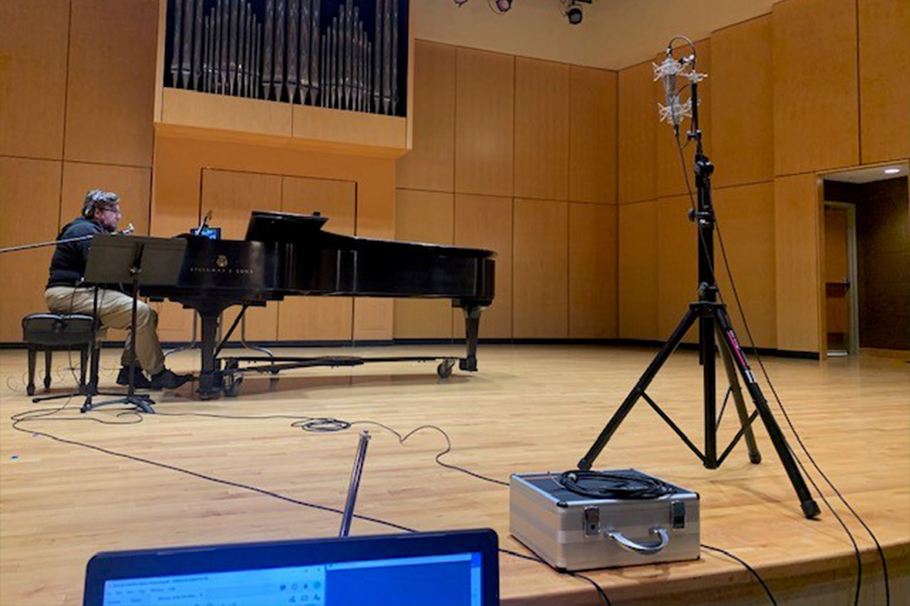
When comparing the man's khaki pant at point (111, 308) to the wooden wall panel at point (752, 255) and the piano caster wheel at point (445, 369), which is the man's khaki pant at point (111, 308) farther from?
the wooden wall panel at point (752, 255)

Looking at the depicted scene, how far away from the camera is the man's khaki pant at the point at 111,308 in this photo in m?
3.55

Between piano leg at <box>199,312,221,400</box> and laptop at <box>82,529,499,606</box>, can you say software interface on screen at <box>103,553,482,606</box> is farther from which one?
piano leg at <box>199,312,221,400</box>

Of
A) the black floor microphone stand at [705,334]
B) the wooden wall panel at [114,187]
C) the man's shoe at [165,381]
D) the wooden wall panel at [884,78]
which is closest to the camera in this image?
the black floor microphone stand at [705,334]

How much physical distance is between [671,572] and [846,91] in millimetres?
6877

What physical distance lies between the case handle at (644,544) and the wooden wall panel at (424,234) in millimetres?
6616

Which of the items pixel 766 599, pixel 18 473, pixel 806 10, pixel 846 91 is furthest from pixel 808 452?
pixel 806 10

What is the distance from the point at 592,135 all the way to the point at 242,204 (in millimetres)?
4989

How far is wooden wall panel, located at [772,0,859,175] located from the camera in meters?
6.41

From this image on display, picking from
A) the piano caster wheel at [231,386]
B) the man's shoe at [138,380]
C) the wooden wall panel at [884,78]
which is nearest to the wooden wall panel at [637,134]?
the wooden wall panel at [884,78]

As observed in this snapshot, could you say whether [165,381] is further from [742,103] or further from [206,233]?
[742,103]

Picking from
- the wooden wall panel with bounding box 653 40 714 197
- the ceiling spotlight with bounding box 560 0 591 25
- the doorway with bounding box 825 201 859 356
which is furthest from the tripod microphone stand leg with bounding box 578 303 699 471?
the ceiling spotlight with bounding box 560 0 591 25

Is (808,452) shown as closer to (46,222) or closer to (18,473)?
(18,473)

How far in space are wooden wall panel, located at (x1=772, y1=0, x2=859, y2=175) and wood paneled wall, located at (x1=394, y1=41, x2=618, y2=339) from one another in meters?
2.54

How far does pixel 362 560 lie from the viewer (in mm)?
650
